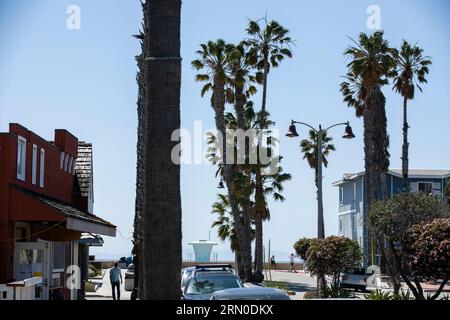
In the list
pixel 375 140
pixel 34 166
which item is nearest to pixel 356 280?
pixel 375 140

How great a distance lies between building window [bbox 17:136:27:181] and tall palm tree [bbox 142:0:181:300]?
1485cm

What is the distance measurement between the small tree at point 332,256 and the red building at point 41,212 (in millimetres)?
8633

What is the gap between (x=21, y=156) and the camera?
72.9 ft

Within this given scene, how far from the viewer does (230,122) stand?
5356 cm

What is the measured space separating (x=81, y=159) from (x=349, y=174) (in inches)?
1508

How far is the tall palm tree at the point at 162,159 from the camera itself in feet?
24.1

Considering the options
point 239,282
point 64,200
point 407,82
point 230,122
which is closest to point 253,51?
point 230,122

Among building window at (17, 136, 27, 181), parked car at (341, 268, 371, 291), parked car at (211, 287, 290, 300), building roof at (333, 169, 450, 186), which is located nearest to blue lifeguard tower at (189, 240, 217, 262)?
building roof at (333, 169, 450, 186)

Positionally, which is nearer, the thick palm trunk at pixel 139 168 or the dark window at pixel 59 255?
the thick palm trunk at pixel 139 168

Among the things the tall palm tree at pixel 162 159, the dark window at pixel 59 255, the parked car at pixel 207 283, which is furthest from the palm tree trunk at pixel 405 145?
the tall palm tree at pixel 162 159

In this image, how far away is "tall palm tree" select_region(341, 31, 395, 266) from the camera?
47.0 m

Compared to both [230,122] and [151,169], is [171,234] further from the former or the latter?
[230,122]

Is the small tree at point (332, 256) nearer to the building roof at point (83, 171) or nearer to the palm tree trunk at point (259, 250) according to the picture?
the building roof at point (83, 171)

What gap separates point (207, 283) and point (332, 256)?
1324cm
